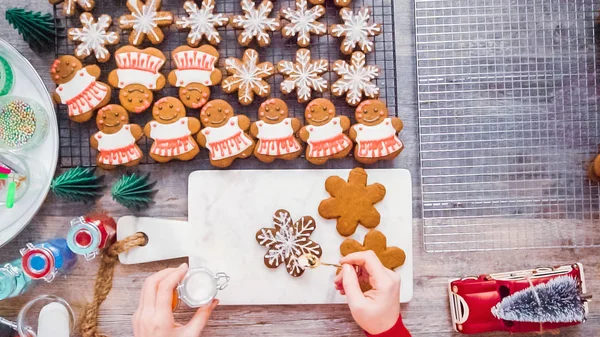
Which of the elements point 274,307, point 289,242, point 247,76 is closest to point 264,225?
point 289,242

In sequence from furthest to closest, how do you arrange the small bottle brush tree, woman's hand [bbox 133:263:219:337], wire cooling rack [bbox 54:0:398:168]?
1. wire cooling rack [bbox 54:0:398:168]
2. the small bottle brush tree
3. woman's hand [bbox 133:263:219:337]

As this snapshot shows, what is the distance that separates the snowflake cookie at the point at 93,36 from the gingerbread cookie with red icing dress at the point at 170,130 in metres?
0.25

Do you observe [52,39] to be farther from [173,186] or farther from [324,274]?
[324,274]

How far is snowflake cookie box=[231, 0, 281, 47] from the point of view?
176 centimetres

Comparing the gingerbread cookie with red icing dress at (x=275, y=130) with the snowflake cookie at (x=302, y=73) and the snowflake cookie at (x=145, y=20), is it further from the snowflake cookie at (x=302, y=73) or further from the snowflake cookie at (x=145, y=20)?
the snowflake cookie at (x=145, y=20)

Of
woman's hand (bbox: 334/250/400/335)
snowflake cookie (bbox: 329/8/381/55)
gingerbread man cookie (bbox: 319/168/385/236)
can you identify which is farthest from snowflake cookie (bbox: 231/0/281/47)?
woman's hand (bbox: 334/250/400/335)

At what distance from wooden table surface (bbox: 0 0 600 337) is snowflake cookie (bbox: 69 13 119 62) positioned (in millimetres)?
178

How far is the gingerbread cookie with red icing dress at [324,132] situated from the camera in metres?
1.77

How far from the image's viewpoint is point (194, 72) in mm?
1774

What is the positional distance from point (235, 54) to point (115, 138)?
1.60 ft

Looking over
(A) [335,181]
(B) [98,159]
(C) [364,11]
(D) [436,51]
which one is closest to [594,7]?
(D) [436,51]

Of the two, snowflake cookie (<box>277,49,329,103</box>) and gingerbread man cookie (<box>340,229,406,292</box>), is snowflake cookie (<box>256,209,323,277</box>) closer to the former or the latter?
gingerbread man cookie (<box>340,229,406,292</box>)

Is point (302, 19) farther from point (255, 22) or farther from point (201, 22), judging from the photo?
point (201, 22)

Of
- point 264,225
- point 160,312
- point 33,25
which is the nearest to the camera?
point 160,312
